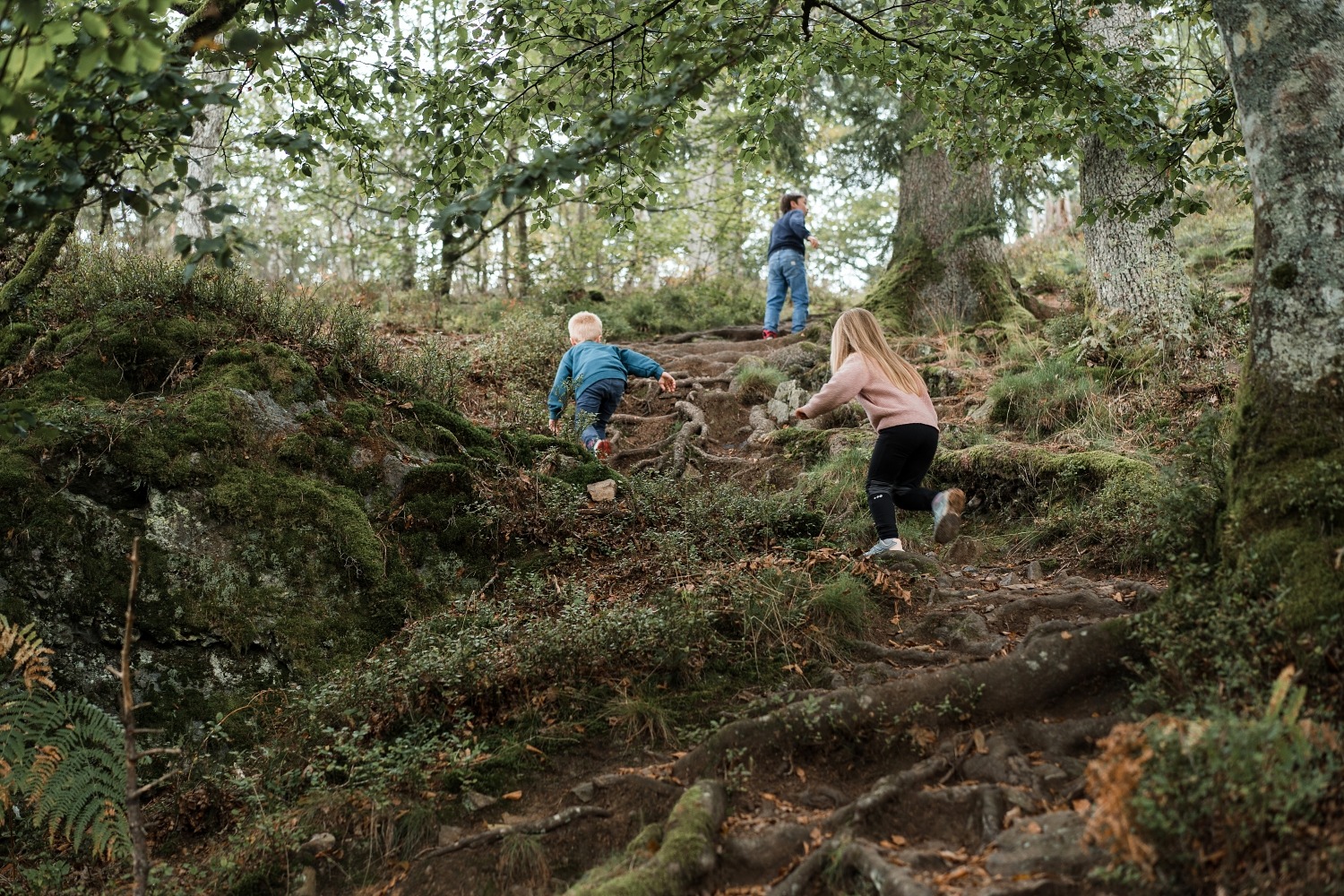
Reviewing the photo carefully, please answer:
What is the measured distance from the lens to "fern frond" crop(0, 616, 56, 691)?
429cm

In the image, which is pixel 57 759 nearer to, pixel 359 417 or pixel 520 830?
pixel 520 830

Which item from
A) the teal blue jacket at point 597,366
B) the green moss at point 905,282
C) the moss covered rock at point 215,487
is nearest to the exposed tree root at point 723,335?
the green moss at point 905,282

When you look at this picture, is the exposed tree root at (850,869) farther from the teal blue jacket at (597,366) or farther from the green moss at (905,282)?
the green moss at (905,282)

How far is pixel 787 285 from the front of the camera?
45.2 feet

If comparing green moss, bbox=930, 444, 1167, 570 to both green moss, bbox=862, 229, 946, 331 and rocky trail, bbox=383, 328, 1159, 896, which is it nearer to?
rocky trail, bbox=383, 328, 1159, 896

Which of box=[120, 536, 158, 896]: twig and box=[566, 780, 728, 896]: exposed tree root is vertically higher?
box=[120, 536, 158, 896]: twig

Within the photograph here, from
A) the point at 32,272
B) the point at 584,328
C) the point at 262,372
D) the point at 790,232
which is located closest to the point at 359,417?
the point at 262,372

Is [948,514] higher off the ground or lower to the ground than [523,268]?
lower

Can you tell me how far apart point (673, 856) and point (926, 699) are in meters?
1.48

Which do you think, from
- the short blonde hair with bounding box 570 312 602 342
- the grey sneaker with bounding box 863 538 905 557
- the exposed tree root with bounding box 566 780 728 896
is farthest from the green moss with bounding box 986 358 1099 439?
the exposed tree root with bounding box 566 780 728 896

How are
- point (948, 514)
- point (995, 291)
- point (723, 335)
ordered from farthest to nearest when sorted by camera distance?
point (723, 335)
point (995, 291)
point (948, 514)

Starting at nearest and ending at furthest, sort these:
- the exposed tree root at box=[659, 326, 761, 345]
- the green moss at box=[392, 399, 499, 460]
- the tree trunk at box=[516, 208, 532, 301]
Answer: the green moss at box=[392, 399, 499, 460] < the exposed tree root at box=[659, 326, 761, 345] < the tree trunk at box=[516, 208, 532, 301]

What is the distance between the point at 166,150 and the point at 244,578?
2.52 metres

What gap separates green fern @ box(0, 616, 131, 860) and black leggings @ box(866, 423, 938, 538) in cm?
484
